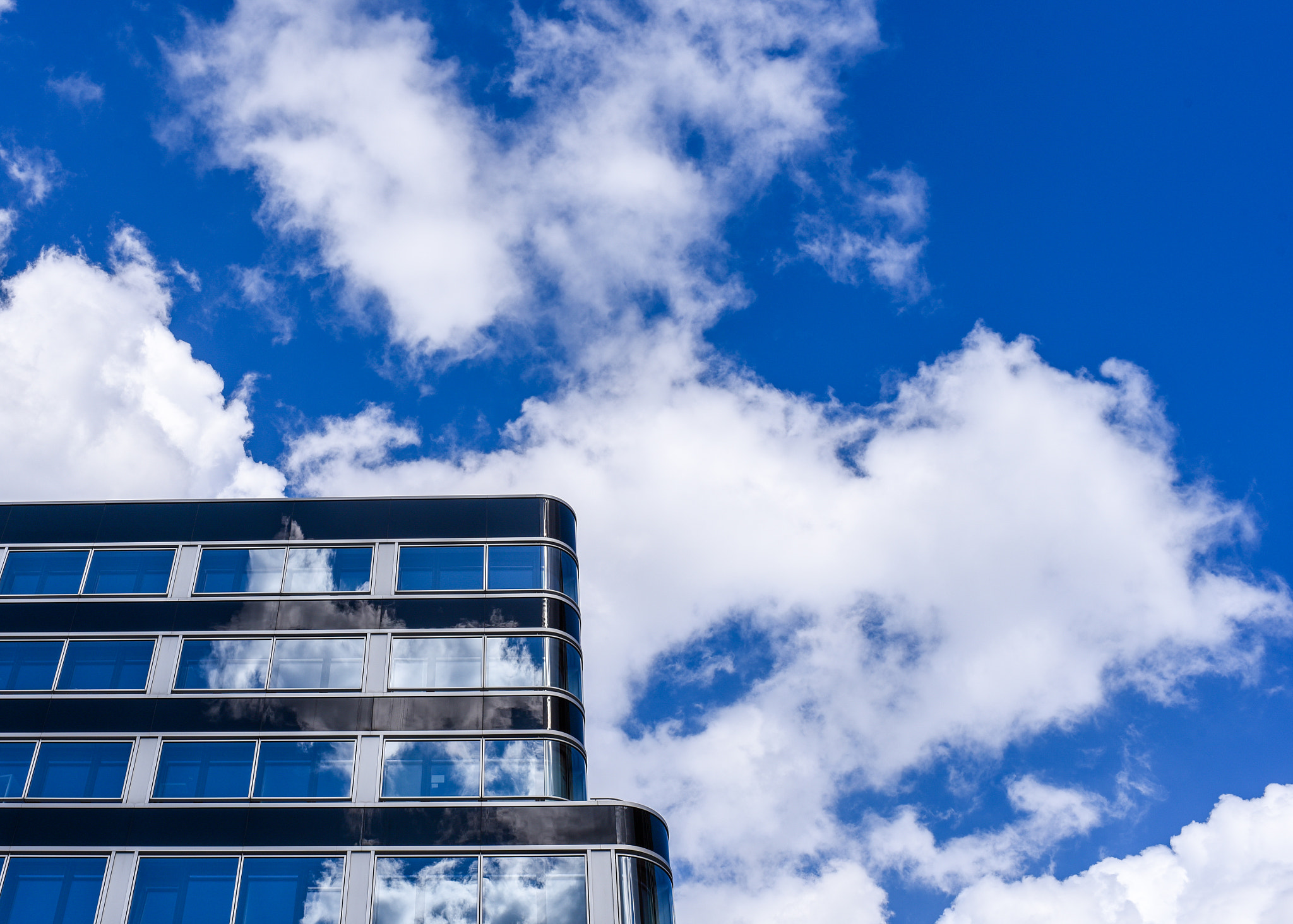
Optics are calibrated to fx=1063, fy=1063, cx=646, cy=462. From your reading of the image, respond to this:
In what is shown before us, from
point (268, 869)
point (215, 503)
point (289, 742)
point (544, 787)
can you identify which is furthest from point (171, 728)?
point (544, 787)

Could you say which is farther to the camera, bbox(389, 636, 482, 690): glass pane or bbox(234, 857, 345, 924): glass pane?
bbox(389, 636, 482, 690): glass pane

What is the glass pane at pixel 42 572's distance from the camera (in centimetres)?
3509

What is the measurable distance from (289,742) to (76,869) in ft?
20.6

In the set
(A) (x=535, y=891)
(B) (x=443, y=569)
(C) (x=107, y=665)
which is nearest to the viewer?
(A) (x=535, y=891)

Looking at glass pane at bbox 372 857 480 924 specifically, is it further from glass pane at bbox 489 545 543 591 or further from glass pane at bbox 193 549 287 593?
glass pane at bbox 193 549 287 593

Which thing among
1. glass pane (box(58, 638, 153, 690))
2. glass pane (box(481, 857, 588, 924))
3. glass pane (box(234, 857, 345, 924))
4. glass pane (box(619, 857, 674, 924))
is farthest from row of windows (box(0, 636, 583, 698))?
glass pane (box(619, 857, 674, 924))

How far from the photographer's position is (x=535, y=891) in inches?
1124

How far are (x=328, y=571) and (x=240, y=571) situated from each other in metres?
2.93

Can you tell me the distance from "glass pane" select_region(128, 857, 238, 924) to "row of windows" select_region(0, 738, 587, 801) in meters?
1.95

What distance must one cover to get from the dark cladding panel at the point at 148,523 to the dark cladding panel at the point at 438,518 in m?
7.02

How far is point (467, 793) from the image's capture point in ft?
99.9

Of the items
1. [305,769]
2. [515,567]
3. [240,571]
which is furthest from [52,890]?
[515,567]

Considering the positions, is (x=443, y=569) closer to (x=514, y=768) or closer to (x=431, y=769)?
(x=431, y=769)

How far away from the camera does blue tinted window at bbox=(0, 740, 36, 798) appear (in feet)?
101
